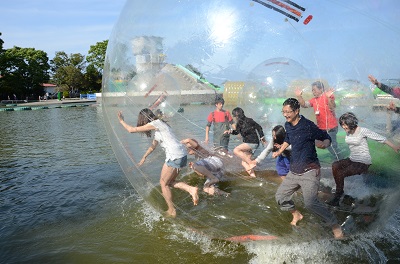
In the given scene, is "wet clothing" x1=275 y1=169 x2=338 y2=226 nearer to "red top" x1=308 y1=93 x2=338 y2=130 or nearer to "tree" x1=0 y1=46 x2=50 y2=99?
"red top" x1=308 y1=93 x2=338 y2=130

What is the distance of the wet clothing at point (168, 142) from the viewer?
4234mm

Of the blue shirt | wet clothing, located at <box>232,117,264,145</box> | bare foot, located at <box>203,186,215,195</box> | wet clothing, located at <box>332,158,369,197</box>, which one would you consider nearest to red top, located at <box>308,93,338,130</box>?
the blue shirt

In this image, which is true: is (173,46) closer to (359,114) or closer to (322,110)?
(322,110)

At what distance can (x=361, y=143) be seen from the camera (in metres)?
4.02

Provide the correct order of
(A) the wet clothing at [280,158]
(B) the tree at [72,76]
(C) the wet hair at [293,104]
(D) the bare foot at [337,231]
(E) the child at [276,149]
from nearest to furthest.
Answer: (C) the wet hair at [293,104]
(D) the bare foot at [337,231]
(E) the child at [276,149]
(A) the wet clothing at [280,158]
(B) the tree at [72,76]

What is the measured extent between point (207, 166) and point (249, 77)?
105 centimetres

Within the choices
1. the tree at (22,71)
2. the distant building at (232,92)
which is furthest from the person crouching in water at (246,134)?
the tree at (22,71)

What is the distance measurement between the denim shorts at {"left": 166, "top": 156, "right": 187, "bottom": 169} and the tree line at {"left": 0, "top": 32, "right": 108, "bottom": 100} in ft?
170

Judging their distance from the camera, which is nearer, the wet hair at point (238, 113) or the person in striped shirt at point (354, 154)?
the person in striped shirt at point (354, 154)

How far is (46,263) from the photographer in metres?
4.13

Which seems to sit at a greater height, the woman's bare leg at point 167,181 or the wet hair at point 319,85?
the wet hair at point 319,85

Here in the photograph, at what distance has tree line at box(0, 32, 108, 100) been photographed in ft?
168

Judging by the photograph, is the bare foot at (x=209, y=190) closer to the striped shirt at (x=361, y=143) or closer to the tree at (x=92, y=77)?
the striped shirt at (x=361, y=143)

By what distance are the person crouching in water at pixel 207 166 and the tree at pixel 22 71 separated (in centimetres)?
5200
